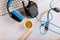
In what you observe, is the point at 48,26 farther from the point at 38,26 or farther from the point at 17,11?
the point at 17,11

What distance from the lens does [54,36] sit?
0.94 m

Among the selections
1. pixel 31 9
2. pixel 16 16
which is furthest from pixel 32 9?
pixel 16 16

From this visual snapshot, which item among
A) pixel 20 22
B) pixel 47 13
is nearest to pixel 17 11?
pixel 20 22

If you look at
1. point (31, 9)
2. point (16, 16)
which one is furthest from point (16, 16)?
point (31, 9)

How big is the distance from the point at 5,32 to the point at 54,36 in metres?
0.32

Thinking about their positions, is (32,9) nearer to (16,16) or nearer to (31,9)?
(31,9)

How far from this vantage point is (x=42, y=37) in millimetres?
940

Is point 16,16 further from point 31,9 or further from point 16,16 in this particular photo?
point 31,9

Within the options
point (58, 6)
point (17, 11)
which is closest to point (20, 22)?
point (17, 11)

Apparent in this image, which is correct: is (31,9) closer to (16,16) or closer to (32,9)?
(32,9)

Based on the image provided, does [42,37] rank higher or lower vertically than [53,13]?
lower

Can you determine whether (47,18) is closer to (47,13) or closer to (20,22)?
(47,13)

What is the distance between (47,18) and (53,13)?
0.06m

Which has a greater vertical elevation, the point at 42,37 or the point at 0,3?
the point at 0,3
